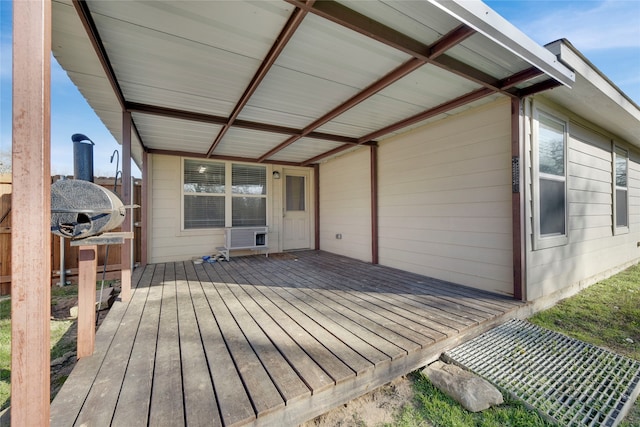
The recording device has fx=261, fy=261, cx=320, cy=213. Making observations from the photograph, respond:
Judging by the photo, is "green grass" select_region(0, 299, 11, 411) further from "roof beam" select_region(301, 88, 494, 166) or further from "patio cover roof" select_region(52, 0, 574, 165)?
"roof beam" select_region(301, 88, 494, 166)

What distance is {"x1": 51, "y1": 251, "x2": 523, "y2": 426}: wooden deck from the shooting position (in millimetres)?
1354

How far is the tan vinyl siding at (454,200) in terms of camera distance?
3.09m

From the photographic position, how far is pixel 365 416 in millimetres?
1559

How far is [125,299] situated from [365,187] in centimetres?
417

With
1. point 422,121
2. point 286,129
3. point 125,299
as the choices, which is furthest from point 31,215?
point 422,121

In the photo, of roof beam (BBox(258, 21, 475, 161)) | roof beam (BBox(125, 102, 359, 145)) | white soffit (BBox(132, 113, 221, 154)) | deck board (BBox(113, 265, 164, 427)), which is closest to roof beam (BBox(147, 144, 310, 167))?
white soffit (BBox(132, 113, 221, 154))

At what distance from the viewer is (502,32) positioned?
1807 mm

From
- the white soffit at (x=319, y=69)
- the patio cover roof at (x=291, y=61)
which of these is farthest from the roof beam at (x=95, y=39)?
the white soffit at (x=319, y=69)

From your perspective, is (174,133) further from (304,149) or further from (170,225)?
(304,149)

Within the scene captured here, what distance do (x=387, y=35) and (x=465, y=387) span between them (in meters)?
2.51

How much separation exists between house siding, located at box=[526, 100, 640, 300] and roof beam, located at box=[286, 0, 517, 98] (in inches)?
48.2

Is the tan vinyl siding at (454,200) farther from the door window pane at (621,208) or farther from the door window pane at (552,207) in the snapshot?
the door window pane at (621,208)

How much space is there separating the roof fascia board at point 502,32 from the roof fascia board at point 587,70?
0.09 metres

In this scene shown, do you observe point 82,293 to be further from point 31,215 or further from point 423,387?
point 423,387
